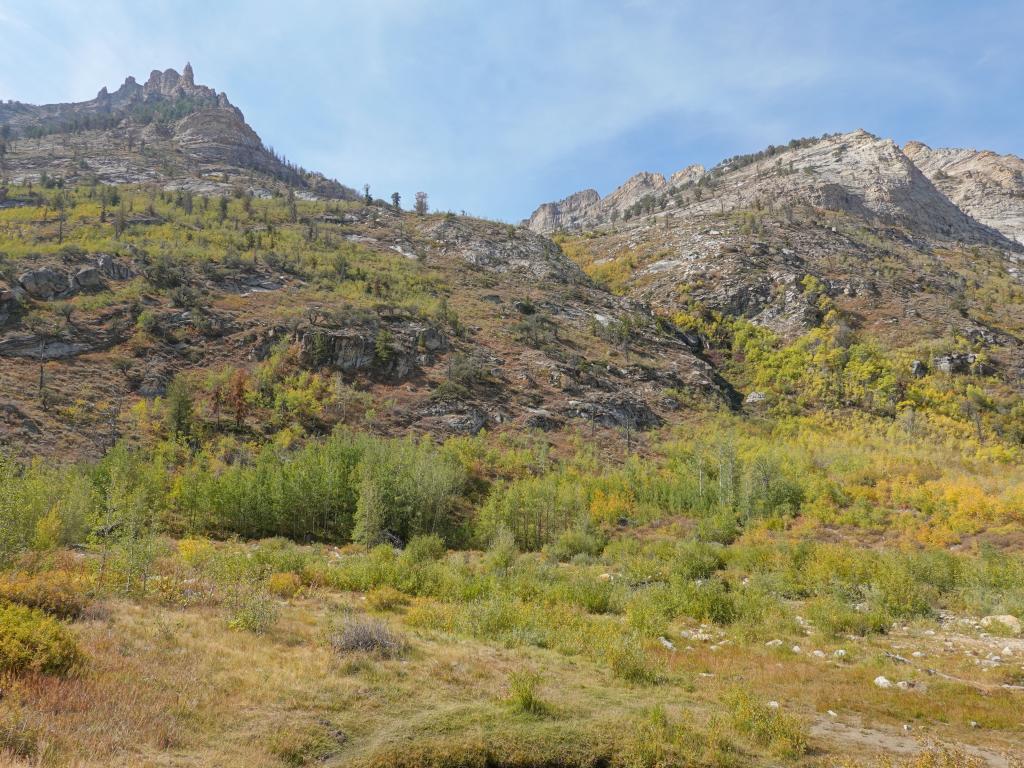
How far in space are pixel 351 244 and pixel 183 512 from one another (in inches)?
2070

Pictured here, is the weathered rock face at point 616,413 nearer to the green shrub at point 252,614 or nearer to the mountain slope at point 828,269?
the mountain slope at point 828,269

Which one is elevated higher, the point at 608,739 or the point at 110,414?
the point at 110,414

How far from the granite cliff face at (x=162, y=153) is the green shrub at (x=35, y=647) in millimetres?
103266

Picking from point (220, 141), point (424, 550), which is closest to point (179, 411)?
point (424, 550)

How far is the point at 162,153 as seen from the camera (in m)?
109

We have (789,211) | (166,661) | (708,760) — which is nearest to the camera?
(708,760)

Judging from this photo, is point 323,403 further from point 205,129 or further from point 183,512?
point 205,129

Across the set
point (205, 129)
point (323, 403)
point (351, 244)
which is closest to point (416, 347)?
point (323, 403)

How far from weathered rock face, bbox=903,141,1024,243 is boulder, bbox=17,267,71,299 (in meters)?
174

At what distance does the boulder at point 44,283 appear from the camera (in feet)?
131

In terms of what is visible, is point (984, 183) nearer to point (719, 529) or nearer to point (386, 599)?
point (719, 529)

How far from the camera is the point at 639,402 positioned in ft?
163

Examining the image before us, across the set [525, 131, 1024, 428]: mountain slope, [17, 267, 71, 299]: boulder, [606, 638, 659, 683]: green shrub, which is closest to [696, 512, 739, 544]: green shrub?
[606, 638, 659, 683]: green shrub

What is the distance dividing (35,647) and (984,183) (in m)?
195
